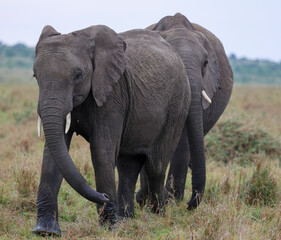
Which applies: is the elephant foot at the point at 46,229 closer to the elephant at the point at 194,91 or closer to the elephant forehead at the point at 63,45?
the elephant at the point at 194,91

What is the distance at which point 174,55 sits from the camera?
605 centimetres

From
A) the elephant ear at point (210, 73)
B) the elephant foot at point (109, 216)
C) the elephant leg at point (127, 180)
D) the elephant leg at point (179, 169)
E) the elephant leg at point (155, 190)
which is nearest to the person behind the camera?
the elephant foot at point (109, 216)

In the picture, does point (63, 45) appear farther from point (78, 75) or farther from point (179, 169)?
point (179, 169)

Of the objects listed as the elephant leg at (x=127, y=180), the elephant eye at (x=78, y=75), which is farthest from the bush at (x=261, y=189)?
the elephant eye at (x=78, y=75)

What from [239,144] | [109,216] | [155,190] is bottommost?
[239,144]

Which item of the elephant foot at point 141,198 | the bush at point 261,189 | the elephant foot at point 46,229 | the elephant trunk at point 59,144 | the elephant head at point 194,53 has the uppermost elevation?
the elephant head at point 194,53

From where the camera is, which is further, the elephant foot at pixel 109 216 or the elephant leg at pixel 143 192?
the elephant leg at pixel 143 192

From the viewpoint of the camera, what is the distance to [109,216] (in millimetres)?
5277

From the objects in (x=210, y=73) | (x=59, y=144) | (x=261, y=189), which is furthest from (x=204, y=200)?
(x=59, y=144)

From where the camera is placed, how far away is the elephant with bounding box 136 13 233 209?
6.25 meters

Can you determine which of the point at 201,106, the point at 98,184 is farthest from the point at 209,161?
the point at 98,184

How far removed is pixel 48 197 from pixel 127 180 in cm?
112

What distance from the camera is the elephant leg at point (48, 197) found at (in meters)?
5.07

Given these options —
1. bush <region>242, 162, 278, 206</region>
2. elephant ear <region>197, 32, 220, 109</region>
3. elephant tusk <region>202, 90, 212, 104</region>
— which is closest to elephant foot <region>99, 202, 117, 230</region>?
elephant tusk <region>202, 90, 212, 104</region>
